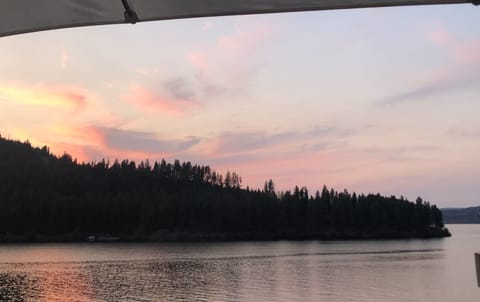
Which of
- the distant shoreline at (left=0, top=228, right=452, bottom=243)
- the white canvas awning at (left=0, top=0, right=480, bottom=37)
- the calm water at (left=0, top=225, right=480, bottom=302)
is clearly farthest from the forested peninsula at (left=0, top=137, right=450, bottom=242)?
the white canvas awning at (left=0, top=0, right=480, bottom=37)

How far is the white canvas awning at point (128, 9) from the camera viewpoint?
2016mm

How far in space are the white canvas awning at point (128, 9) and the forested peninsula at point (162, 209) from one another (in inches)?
5358

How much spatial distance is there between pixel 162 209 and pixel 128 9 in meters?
142

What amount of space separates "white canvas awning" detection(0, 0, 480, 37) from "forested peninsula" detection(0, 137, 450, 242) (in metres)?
136

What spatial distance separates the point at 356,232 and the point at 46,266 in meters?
99.4

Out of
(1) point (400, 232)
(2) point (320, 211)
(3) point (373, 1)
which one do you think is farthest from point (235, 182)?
(3) point (373, 1)

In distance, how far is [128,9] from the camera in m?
2.13

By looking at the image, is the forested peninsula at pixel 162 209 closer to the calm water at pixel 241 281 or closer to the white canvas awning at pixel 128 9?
the calm water at pixel 241 281

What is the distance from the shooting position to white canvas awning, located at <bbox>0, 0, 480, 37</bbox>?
6.61ft

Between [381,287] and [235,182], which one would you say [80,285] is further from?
[235,182]

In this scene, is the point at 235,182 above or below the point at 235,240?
above

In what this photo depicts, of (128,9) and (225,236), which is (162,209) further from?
(128,9)

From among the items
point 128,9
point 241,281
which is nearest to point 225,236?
point 241,281

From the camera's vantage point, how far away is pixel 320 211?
497 ft
